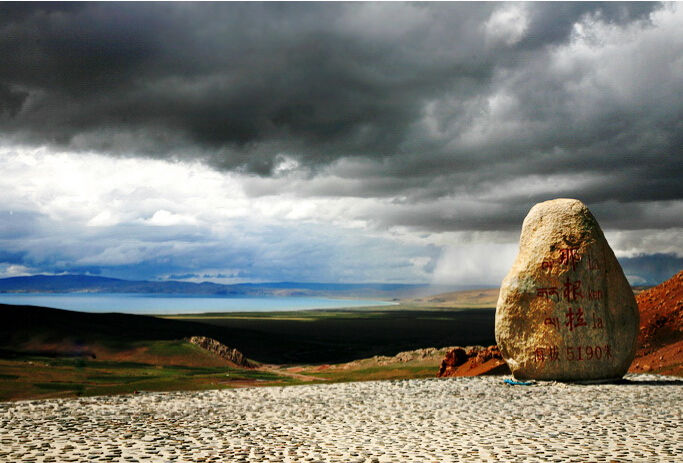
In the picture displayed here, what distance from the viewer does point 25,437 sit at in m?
12.8

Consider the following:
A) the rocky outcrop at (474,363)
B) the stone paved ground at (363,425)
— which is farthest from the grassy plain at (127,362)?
the stone paved ground at (363,425)

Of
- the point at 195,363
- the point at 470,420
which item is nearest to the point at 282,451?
the point at 470,420

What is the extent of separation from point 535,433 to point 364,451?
14.6 ft

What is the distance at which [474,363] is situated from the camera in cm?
2869

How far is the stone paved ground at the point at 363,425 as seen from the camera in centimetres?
1113

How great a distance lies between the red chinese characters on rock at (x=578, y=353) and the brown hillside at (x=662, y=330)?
302 inches

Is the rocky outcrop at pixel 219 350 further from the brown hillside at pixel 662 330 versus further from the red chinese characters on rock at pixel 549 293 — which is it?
the red chinese characters on rock at pixel 549 293

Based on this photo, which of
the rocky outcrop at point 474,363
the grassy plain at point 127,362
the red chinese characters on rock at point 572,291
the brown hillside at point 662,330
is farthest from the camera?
the brown hillside at point 662,330

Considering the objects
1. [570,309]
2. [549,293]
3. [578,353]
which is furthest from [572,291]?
[578,353]

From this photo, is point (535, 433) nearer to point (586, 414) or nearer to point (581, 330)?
point (586, 414)

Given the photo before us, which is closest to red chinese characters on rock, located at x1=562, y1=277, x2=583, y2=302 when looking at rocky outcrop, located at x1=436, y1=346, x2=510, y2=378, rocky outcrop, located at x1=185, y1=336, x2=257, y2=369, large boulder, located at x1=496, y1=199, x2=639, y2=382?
large boulder, located at x1=496, y1=199, x2=639, y2=382

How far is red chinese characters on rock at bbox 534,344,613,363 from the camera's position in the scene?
837 inches

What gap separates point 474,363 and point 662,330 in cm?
1312

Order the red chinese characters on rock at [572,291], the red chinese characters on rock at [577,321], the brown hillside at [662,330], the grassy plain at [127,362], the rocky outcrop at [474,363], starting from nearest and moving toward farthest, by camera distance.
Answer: the red chinese characters on rock at [577,321] < the red chinese characters on rock at [572,291] < the grassy plain at [127,362] < the rocky outcrop at [474,363] < the brown hillside at [662,330]
